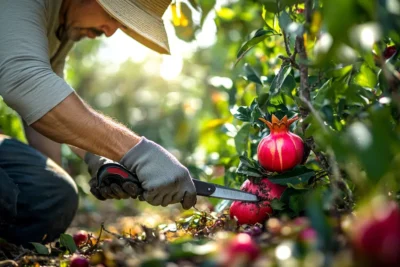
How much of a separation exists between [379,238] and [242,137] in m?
1.38

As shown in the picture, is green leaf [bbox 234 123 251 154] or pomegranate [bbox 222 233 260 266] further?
green leaf [bbox 234 123 251 154]

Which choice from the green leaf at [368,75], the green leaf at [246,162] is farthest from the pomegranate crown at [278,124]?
the green leaf at [368,75]

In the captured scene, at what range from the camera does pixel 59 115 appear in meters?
1.94

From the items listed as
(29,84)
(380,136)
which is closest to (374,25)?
(380,136)

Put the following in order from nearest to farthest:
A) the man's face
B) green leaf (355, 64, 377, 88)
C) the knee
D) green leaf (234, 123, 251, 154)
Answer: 1. green leaf (355, 64, 377, 88)
2. green leaf (234, 123, 251, 154)
3. the man's face
4. the knee

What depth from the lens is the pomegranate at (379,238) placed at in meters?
0.83

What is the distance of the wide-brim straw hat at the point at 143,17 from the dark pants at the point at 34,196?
2.30 ft

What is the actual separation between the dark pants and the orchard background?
0.34 m

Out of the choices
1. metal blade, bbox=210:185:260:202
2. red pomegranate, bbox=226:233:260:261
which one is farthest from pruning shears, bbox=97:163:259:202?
red pomegranate, bbox=226:233:260:261

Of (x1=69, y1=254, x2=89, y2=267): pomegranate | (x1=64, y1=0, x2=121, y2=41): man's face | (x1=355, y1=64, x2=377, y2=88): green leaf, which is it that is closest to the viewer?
(x1=69, y1=254, x2=89, y2=267): pomegranate

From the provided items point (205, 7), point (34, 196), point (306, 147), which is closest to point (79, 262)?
point (306, 147)

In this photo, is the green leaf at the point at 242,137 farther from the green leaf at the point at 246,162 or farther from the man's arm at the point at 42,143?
the man's arm at the point at 42,143

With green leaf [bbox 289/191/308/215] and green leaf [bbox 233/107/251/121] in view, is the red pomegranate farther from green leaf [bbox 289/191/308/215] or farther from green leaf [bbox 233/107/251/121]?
green leaf [bbox 233/107/251/121]

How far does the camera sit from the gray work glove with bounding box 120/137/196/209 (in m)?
1.95
